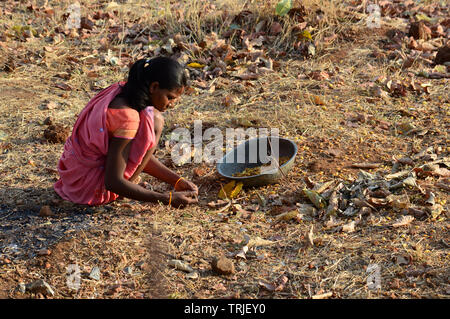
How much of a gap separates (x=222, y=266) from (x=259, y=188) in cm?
90

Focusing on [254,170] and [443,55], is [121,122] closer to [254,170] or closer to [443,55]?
[254,170]

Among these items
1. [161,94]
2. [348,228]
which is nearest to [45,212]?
[161,94]

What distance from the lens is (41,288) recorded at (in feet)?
7.50

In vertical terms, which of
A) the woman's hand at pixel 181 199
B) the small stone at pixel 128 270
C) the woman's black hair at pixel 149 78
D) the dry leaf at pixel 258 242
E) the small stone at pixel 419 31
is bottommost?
the small stone at pixel 128 270

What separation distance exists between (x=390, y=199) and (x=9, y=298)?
1.90 meters

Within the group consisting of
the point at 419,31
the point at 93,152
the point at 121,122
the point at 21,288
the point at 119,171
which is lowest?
the point at 21,288

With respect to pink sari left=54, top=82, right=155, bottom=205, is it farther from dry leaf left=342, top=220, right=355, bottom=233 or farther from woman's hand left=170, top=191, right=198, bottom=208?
dry leaf left=342, top=220, right=355, bottom=233

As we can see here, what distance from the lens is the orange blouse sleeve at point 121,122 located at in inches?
104

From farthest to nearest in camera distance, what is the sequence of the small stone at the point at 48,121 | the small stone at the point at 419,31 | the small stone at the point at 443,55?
the small stone at the point at 419,31, the small stone at the point at 443,55, the small stone at the point at 48,121

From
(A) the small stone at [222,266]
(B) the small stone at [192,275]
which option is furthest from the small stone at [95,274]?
(A) the small stone at [222,266]

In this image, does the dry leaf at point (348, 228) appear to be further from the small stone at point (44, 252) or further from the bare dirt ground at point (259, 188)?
the small stone at point (44, 252)

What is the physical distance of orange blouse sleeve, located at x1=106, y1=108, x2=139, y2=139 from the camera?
104 inches

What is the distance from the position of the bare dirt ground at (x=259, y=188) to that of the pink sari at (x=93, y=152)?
0.10 metres

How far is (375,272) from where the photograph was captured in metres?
2.44
